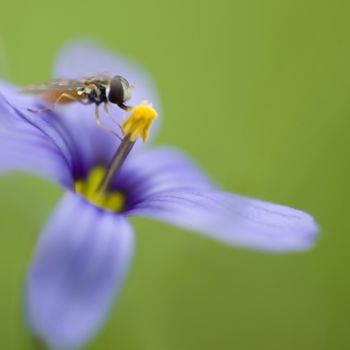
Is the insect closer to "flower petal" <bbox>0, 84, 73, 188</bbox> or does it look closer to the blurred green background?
"flower petal" <bbox>0, 84, 73, 188</bbox>

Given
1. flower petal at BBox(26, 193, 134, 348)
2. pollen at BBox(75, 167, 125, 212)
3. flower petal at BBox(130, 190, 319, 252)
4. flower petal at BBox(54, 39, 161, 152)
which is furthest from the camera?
flower petal at BBox(54, 39, 161, 152)

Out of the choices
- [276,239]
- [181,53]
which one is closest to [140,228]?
[181,53]

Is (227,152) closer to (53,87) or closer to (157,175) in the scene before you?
(157,175)

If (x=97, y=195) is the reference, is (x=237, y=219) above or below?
above

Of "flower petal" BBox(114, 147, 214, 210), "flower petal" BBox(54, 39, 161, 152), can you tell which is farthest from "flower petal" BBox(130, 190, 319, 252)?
"flower petal" BBox(54, 39, 161, 152)

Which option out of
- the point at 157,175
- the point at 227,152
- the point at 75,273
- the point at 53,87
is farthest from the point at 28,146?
the point at 227,152

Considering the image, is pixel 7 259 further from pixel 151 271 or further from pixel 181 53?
pixel 181 53
